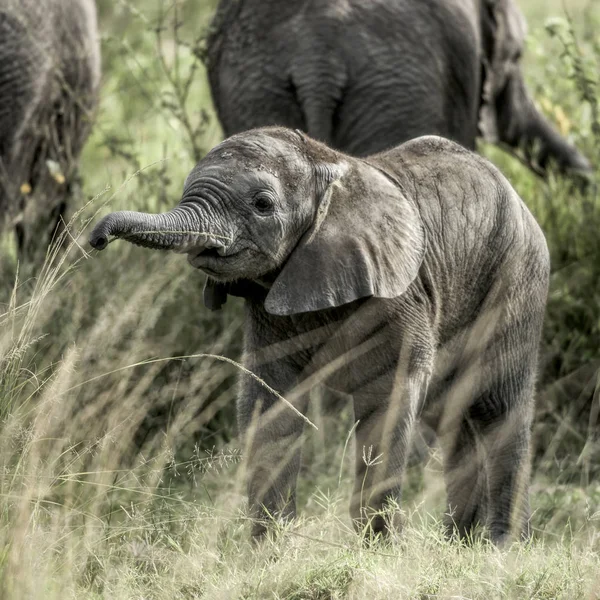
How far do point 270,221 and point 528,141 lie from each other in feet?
12.4

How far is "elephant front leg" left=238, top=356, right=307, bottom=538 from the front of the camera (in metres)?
3.92

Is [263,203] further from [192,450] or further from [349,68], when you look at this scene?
[349,68]

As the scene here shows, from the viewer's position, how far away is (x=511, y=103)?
22.7 feet

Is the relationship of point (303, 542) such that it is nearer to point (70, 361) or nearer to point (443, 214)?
point (70, 361)

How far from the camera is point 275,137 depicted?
3.78 meters

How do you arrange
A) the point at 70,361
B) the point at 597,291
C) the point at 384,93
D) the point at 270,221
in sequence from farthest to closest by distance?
1. the point at 597,291
2. the point at 384,93
3. the point at 270,221
4. the point at 70,361

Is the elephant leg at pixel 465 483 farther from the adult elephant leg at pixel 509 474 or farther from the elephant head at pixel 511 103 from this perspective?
the elephant head at pixel 511 103

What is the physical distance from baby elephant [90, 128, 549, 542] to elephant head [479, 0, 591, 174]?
227cm

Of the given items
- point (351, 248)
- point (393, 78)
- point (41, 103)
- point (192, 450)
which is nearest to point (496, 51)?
point (393, 78)

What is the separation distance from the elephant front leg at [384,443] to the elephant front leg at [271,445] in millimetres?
205

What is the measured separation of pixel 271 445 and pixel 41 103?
2801 millimetres

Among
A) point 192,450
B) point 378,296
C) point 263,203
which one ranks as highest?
point 263,203

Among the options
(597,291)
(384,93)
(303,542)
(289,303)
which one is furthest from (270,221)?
(597,291)

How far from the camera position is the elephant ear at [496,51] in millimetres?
6418
